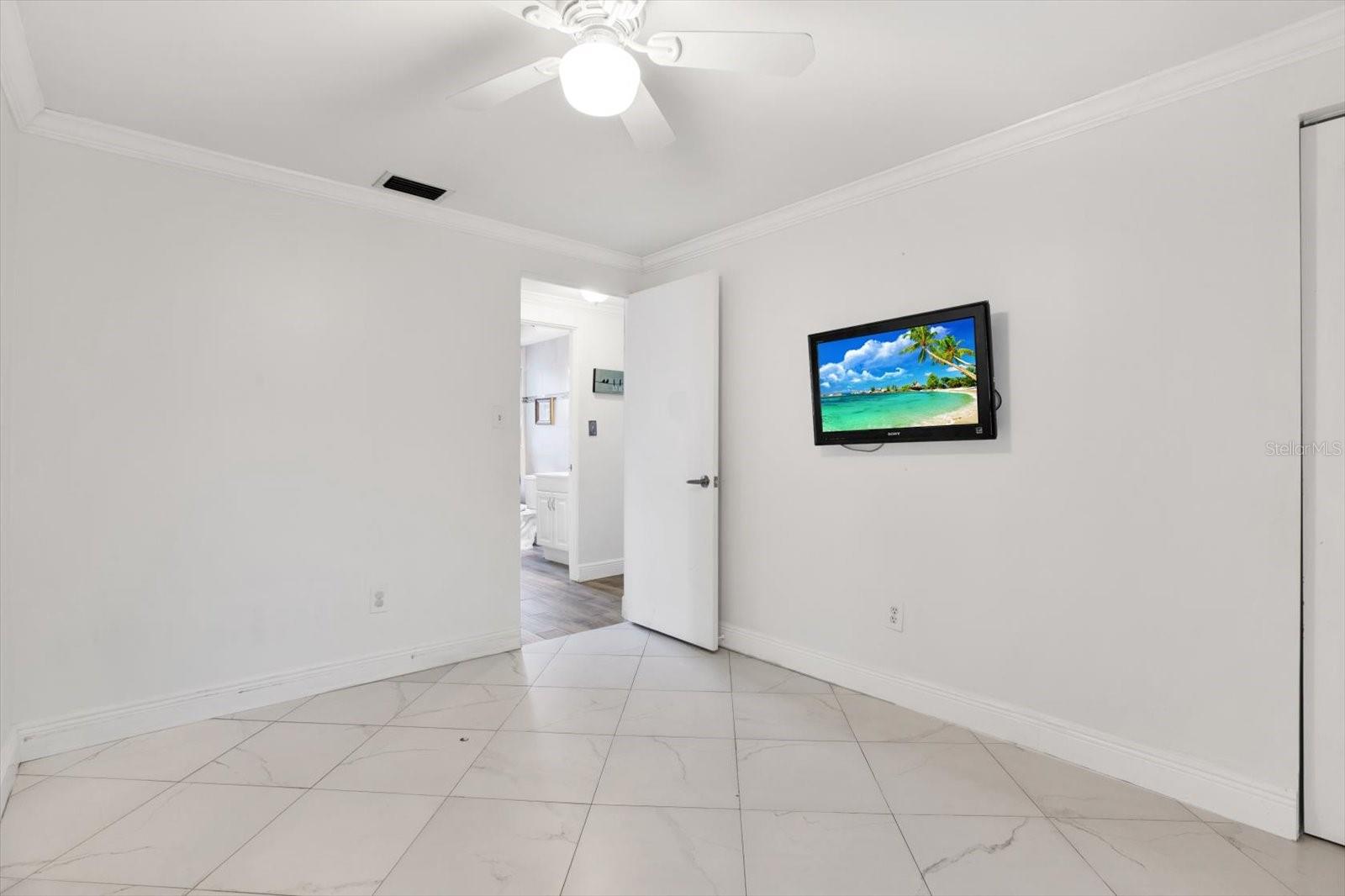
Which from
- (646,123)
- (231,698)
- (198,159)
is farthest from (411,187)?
(231,698)

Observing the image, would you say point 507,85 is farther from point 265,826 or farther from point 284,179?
point 265,826

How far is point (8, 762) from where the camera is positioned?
2.08 meters

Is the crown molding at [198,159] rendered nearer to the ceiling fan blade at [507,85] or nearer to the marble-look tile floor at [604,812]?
the ceiling fan blade at [507,85]

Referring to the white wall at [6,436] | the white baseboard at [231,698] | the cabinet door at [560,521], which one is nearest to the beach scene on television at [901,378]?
the white baseboard at [231,698]

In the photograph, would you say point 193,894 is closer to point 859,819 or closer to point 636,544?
point 859,819

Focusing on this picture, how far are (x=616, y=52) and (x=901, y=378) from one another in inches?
68.4

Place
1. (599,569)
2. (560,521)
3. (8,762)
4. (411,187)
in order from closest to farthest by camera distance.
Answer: (8,762) → (411,187) → (599,569) → (560,521)

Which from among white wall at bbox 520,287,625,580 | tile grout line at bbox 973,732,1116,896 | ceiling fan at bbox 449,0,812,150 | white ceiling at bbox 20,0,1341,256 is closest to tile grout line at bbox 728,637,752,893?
tile grout line at bbox 973,732,1116,896

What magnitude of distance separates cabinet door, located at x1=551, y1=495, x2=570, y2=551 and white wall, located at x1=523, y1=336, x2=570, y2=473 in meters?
1.00

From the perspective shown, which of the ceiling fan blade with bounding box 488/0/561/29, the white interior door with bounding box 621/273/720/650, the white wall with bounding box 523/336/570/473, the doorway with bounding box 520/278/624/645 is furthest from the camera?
the white wall with bounding box 523/336/570/473

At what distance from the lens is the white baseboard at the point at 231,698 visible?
230 cm

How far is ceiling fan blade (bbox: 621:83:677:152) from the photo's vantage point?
181 centimetres

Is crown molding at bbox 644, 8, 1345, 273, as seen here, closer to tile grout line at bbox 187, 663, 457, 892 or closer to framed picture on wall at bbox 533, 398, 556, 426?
tile grout line at bbox 187, 663, 457, 892

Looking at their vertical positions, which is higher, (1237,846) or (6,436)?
(6,436)
